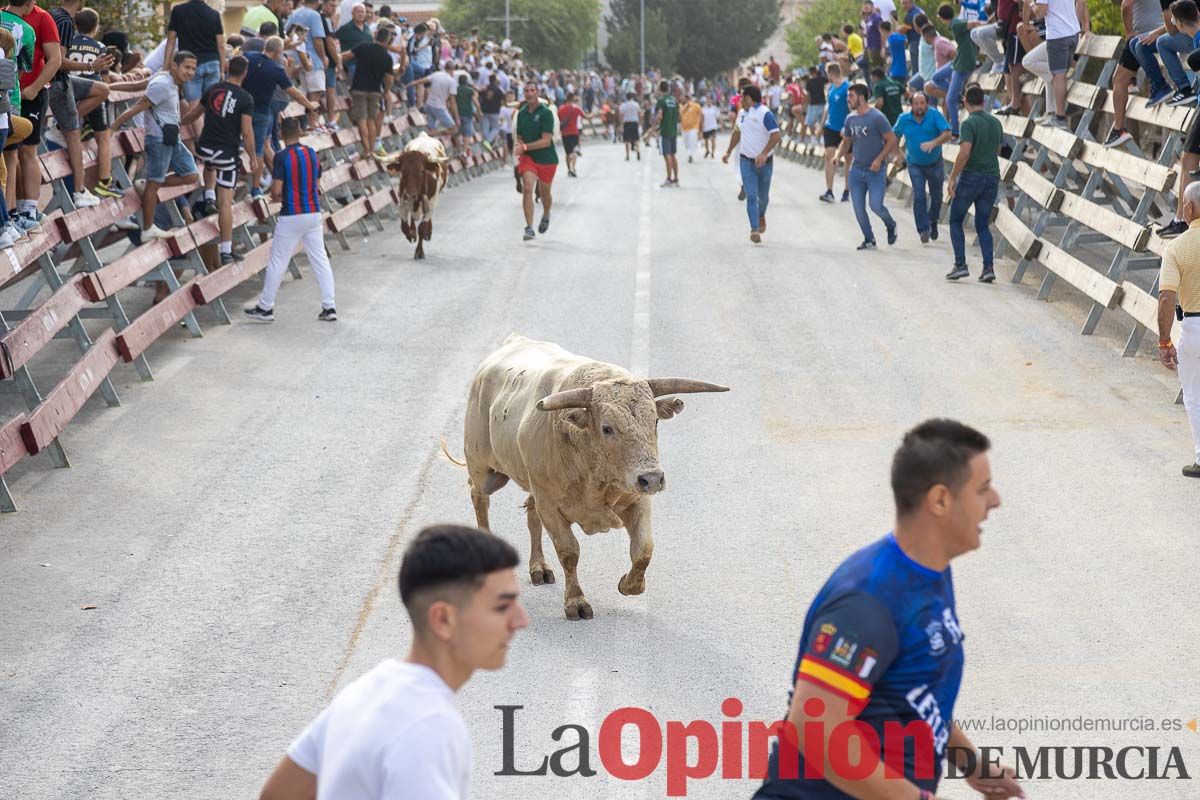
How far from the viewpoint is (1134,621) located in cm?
818

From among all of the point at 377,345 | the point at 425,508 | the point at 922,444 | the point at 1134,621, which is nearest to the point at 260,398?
the point at 377,345

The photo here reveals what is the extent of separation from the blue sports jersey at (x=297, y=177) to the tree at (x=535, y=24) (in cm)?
6666

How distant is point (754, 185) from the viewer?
862 inches

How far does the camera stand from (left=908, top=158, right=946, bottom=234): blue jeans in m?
20.6

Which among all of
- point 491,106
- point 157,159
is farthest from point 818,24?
point 157,159

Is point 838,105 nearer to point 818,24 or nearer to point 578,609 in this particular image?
point 578,609

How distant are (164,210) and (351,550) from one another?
26.9ft

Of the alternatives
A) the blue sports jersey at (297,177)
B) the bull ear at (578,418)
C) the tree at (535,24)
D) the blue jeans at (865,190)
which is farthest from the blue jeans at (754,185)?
the tree at (535,24)

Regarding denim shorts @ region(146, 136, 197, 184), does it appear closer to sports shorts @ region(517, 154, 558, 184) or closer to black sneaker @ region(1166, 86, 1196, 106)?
sports shorts @ region(517, 154, 558, 184)

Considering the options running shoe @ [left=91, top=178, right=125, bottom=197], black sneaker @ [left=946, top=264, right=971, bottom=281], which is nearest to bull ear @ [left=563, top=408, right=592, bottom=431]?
running shoe @ [left=91, top=178, right=125, bottom=197]

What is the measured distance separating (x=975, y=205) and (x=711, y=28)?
3395 inches

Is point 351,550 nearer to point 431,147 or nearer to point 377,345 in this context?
point 377,345

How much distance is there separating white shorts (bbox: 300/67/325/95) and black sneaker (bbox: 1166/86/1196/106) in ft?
40.0

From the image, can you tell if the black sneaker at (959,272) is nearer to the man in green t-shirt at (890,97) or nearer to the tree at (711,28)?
the man in green t-shirt at (890,97)
